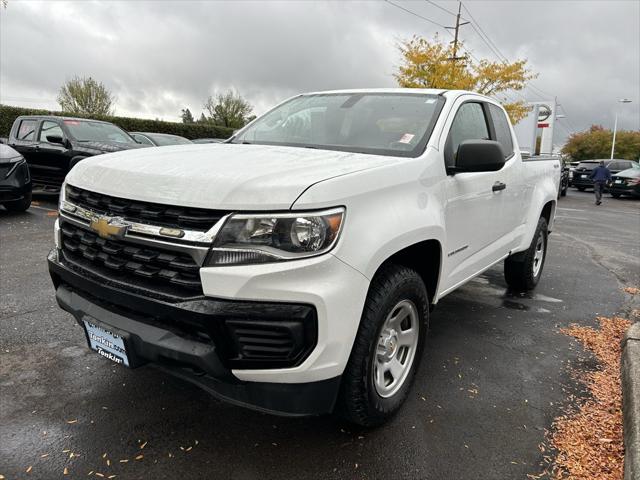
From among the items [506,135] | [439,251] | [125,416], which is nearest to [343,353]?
[439,251]

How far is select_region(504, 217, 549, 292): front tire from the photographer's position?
505 centimetres

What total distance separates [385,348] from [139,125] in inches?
964

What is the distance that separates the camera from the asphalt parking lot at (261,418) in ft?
7.91

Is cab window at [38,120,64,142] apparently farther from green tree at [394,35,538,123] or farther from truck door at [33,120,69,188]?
green tree at [394,35,538,123]

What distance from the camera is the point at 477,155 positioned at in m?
2.94

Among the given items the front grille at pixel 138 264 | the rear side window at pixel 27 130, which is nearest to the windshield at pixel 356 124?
the front grille at pixel 138 264

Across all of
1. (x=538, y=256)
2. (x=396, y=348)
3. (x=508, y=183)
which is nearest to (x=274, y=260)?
(x=396, y=348)

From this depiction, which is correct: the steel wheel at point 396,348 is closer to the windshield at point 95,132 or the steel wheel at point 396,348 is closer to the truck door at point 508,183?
the truck door at point 508,183

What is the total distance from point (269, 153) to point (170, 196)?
32.2 inches

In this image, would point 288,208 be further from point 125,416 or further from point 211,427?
point 125,416

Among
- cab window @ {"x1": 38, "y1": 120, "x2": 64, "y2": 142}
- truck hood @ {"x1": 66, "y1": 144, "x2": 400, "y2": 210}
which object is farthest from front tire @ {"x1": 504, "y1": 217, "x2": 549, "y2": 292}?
cab window @ {"x1": 38, "y1": 120, "x2": 64, "y2": 142}

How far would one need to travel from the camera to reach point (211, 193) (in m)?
2.09

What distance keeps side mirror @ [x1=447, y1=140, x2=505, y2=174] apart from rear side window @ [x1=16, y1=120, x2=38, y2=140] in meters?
9.43

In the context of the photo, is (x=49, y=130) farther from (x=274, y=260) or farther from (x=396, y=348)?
(x=274, y=260)
